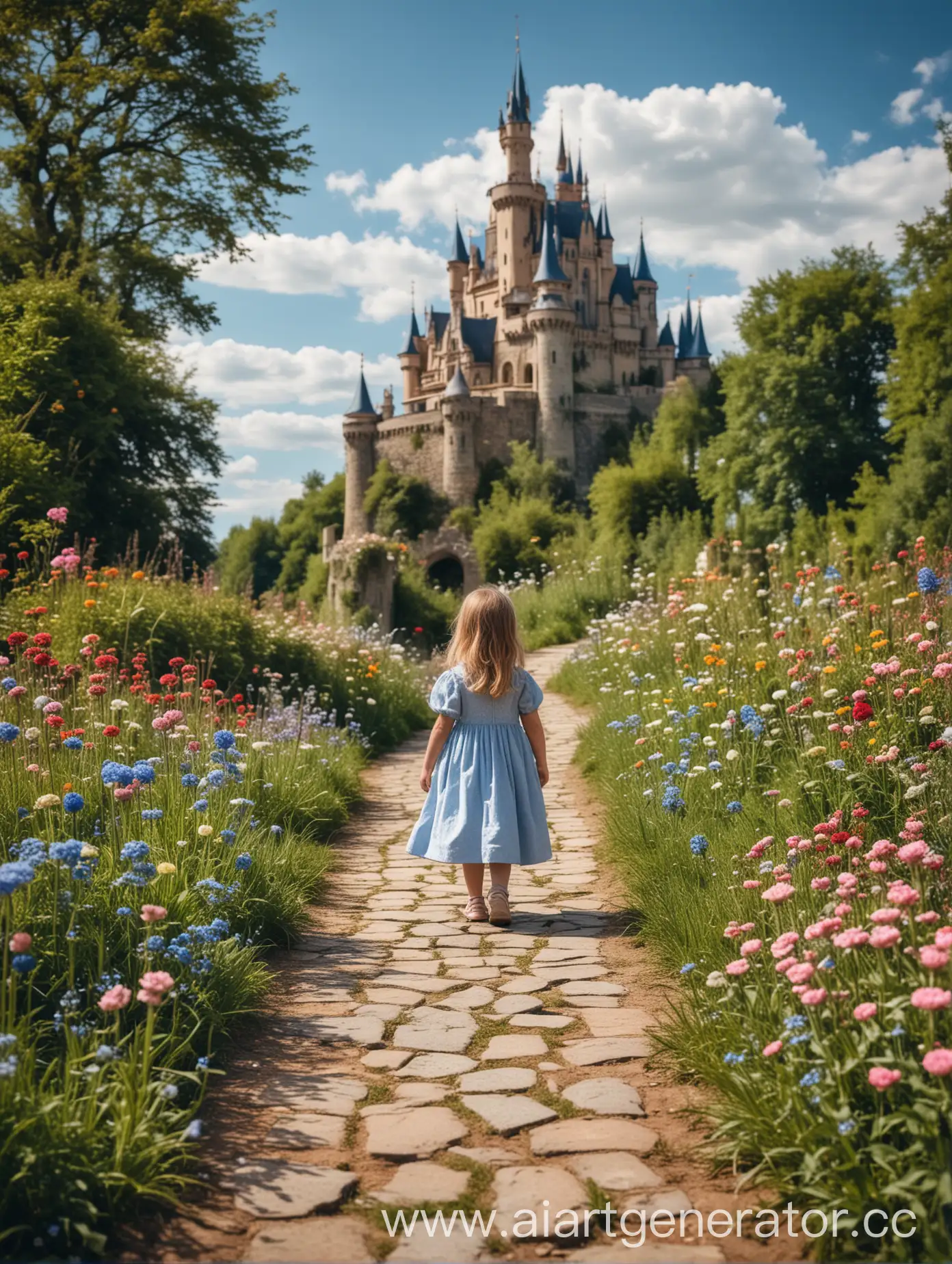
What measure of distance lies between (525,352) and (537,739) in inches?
2110

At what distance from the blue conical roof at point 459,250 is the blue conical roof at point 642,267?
33.8 feet

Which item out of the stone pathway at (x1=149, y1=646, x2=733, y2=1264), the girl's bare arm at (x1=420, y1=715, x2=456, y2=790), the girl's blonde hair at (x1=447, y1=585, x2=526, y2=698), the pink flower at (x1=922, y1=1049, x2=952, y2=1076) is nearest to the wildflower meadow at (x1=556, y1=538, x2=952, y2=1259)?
the pink flower at (x1=922, y1=1049, x2=952, y2=1076)

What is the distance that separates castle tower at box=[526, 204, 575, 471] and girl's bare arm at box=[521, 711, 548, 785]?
45960 millimetres

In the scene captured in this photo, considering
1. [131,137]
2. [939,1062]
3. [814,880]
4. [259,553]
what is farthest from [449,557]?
[939,1062]

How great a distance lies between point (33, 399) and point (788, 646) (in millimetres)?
10085

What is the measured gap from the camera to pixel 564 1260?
222 centimetres

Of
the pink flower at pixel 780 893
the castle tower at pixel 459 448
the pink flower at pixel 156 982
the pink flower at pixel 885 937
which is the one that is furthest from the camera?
the castle tower at pixel 459 448

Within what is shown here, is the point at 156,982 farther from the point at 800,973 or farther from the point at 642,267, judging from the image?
the point at 642,267

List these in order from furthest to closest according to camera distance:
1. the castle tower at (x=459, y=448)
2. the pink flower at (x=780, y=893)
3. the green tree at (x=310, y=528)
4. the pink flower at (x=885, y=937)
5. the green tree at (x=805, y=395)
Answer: the green tree at (x=310, y=528)
the castle tower at (x=459, y=448)
the green tree at (x=805, y=395)
the pink flower at (x=780, y=893)
the pink flower at (x=885, y=937)

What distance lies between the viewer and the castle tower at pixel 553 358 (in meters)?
51.0

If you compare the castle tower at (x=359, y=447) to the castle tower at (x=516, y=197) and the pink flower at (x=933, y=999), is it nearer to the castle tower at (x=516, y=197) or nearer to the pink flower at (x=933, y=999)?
the castle tower at (x=516, y=197)

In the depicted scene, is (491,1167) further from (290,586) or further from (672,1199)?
(290,586)

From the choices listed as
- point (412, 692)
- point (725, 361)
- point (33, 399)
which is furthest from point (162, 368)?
point (725, 361)

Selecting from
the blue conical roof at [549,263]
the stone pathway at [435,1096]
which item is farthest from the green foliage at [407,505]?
the stone pathway at [435,1096]
